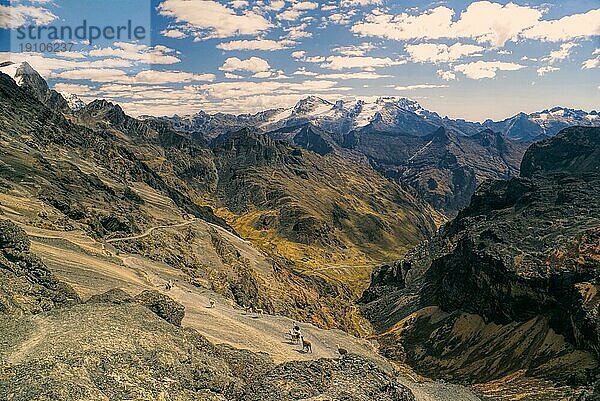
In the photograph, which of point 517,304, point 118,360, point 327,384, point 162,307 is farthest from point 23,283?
point 517,304

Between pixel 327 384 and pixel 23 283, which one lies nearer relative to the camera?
pixel 327 384

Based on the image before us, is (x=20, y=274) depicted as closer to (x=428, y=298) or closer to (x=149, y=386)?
(x=149, y=386)

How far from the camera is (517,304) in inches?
3536

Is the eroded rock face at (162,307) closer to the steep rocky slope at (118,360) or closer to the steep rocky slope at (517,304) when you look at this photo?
the steep rocky slope at (118,360)

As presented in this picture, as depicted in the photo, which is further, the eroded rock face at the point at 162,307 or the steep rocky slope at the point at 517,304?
the steep rocky slope at the point at 517,304

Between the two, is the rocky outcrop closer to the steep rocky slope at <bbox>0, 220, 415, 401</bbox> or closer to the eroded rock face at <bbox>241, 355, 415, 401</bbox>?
the steep rocky slope at <bbox>0, 220, 415, 401</bbox>

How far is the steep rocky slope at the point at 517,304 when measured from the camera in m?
67.6

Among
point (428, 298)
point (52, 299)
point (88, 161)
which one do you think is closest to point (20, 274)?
point (52, 299)

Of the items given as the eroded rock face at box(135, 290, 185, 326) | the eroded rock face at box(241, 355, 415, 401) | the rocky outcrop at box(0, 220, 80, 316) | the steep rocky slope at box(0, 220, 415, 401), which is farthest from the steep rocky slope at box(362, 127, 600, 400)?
the rocky outcrop at box(0, 220, 80, 316)

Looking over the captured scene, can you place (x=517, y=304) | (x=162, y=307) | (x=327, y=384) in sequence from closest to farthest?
(x=327, y=384) → (x=162, y=307) → (x=517, y=304)

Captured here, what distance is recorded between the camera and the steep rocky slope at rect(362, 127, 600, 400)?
6756cm

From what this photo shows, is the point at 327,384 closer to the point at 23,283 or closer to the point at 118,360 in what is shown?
the point at 118,360

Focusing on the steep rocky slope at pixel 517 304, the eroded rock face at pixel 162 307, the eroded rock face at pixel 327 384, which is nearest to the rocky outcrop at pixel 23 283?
the eroded rock face at pixel 162 307

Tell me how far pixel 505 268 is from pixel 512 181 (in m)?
76.6
